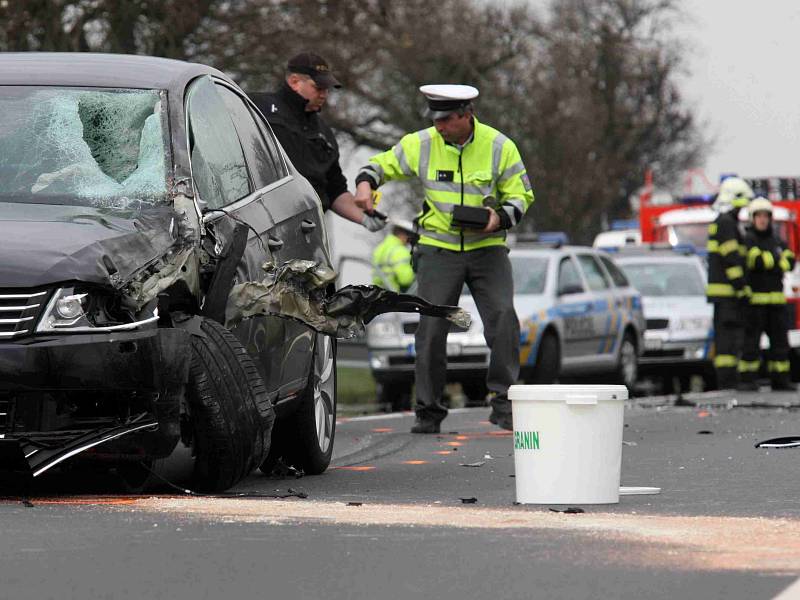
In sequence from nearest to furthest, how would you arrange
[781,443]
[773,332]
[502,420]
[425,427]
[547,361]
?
[781,443], [502,420], [425,427], [547,361], [773,332]

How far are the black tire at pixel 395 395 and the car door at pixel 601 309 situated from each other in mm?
1926

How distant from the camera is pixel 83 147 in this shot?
777cm

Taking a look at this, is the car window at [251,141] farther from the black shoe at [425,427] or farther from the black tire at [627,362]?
the black tire at [627,362]

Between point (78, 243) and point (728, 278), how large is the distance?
1392cm

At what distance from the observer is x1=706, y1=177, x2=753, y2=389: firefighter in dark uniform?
19891mm

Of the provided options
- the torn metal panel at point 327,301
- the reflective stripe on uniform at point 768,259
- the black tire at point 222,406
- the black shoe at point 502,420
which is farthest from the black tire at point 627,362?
the black tire at point 222,406

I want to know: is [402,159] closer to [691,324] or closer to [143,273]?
[143,273]

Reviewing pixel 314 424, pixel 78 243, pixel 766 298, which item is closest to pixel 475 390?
pixel 766 298

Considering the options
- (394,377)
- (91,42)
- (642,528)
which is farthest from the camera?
(91,42)

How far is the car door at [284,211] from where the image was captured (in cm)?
819

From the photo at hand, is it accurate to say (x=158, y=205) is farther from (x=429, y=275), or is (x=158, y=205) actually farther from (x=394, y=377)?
(x=394, y=377)

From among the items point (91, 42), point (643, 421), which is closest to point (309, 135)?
point (643, 421)

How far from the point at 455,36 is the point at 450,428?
31.1 metres

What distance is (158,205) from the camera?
741cm
